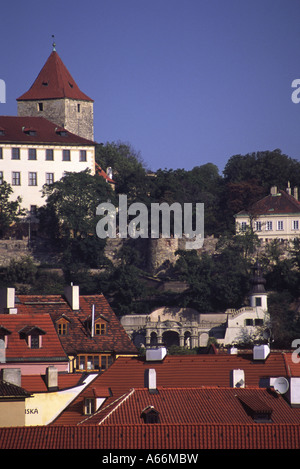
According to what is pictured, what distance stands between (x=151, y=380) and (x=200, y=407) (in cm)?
243

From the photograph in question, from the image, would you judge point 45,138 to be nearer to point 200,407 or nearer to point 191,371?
point 191,371

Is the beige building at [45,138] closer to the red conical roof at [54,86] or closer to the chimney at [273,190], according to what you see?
the red conical roof at [54,86]

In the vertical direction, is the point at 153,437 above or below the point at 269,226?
below

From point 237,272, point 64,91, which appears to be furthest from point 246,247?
point 64,91

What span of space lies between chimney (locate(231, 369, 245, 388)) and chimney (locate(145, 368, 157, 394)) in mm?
2567

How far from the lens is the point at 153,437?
29344 mm

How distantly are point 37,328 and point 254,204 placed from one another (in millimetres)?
55119

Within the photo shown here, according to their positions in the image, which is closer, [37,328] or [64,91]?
[37,328]

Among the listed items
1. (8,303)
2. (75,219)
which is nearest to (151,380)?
(8,303)

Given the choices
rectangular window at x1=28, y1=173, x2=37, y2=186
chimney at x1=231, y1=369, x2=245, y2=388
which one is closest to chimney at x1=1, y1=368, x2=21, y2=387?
chimney at x1=231, y1=369, x2=245, y2=388

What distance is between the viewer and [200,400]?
33.2 m
